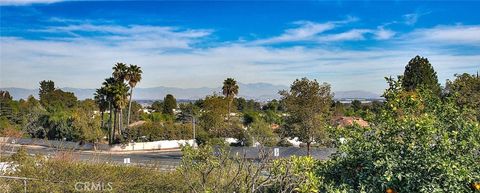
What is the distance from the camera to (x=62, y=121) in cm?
5969

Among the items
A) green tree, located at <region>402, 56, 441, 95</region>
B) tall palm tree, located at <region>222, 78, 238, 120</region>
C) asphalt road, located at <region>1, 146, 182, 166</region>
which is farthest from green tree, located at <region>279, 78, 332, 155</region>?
tall palm tree, located at <region>222, 78, 238, 120</region>

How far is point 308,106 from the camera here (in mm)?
33688

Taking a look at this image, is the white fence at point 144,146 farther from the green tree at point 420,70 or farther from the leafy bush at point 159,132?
the green tree at point 420,70

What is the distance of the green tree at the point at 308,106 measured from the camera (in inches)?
1324

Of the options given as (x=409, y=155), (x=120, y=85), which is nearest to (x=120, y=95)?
(x=120, y=85)

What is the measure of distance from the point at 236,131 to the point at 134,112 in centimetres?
3808

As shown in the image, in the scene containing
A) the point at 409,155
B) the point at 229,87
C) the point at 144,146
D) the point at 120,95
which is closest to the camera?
the point at 409,155

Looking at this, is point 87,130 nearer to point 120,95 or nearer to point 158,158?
point 120,95

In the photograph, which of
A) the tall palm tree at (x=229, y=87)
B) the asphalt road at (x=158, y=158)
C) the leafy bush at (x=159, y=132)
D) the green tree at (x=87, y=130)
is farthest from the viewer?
the tall palm tree at (x=229, y=87)

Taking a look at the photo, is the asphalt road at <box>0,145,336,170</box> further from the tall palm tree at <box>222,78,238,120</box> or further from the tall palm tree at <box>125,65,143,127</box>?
the tall palm tree at <box>222,78,238,120</box>

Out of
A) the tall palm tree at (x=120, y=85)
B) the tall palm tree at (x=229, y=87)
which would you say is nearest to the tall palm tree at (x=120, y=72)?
the tall palm tree at (x=120, y=85)

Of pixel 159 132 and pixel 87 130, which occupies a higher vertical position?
pixel 87 130

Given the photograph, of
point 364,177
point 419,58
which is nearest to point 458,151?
point 364,177

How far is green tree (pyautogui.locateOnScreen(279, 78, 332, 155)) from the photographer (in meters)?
33.6
